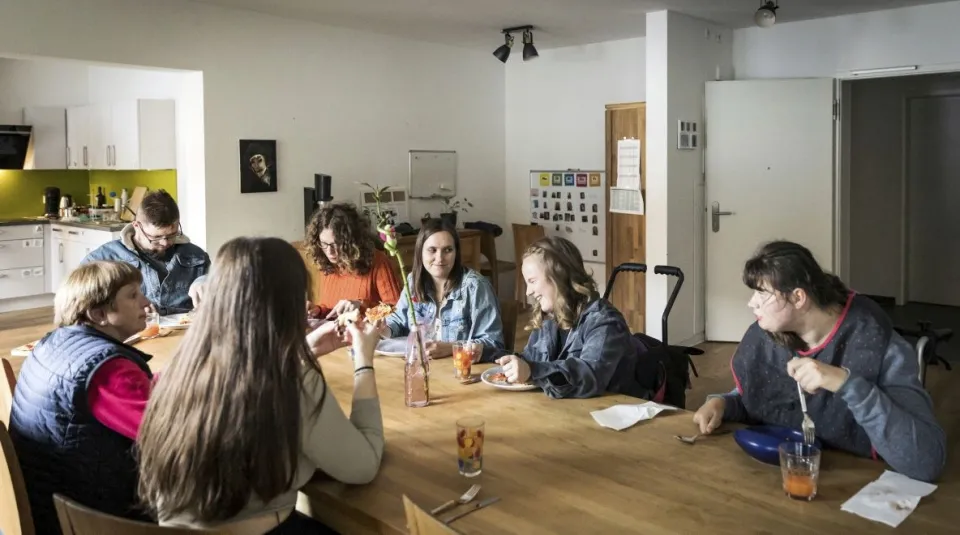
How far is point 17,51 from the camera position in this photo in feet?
14.1

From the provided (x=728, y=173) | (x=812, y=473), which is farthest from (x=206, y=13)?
(x=812, y=473)

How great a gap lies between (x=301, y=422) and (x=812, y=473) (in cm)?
102

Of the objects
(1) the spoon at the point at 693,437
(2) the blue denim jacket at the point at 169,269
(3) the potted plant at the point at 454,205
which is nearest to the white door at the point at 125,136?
(3) the potted plant at the point at 454,205

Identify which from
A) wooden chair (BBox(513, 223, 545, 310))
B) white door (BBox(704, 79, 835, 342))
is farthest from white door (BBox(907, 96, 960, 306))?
wooden chair (BBox(513, 223, 545, 310))

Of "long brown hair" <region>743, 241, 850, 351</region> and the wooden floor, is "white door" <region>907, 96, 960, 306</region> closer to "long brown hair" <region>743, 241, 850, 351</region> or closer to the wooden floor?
the wooden floor

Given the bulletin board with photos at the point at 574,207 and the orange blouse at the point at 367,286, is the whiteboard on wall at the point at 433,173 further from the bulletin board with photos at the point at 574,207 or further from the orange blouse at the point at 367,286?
the orange blouse at the point at 367,286

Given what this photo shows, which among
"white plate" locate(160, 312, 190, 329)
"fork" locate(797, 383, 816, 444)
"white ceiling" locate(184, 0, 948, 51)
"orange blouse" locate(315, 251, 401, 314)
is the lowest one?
"fork" locate(797, 383, 816, 444)

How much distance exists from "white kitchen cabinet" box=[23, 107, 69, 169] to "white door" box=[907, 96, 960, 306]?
26.5 ft

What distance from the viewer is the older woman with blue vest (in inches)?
66.9

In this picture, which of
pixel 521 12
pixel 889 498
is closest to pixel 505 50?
pixel 521 12

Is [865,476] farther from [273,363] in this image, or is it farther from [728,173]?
[728,173]

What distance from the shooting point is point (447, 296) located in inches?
121

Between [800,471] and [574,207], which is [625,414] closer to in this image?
[800,471]

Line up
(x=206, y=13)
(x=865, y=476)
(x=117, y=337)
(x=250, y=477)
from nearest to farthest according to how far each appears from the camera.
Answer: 1. (x=250, y=477)
2. (x=865, y=476)
3. (x=117, y=337)
4. (x=206, y=13)
